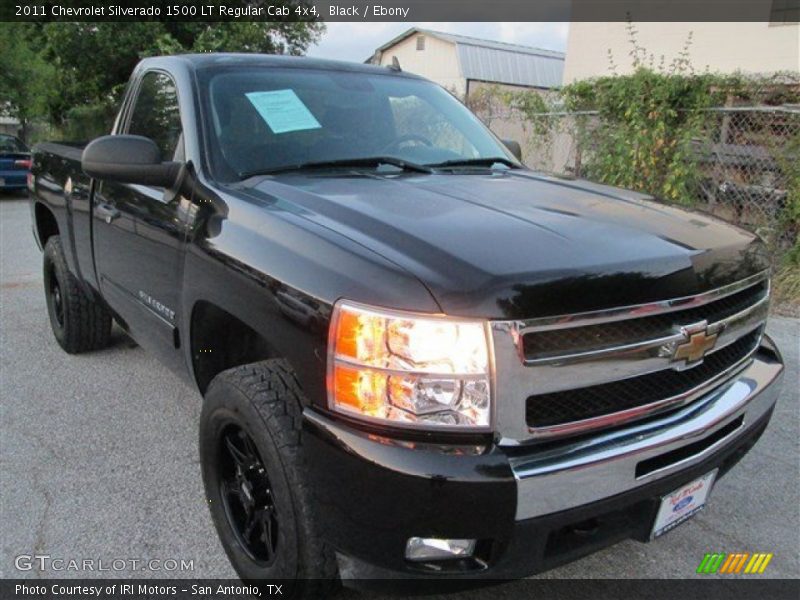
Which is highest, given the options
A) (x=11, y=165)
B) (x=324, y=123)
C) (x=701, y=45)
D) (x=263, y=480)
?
(x=701, y=45)

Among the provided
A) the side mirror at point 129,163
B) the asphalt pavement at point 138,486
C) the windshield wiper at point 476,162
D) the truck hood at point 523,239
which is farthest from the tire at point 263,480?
the windshield wiper at point 476,162

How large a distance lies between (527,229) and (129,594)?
1.79m

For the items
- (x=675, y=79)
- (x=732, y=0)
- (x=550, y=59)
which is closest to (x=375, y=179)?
(x=675, y=79)

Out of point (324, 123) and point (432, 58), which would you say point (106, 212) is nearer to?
point (324, 123)

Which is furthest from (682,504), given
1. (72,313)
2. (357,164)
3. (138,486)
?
(72,313)

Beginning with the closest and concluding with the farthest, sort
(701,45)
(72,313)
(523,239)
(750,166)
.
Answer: (523,239) → (72,313) → (750,166) → (701,45)

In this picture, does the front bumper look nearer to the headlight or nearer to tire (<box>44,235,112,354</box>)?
the headlight

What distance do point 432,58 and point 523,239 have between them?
32.7 metres

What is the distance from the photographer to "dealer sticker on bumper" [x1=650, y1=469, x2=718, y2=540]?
1.94 meters

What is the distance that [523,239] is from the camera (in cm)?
189

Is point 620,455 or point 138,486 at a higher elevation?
point 620,455

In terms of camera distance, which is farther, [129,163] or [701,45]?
[701,45]

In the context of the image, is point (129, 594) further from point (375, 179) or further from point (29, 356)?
point (29, 356)

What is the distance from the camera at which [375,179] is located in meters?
2.54
